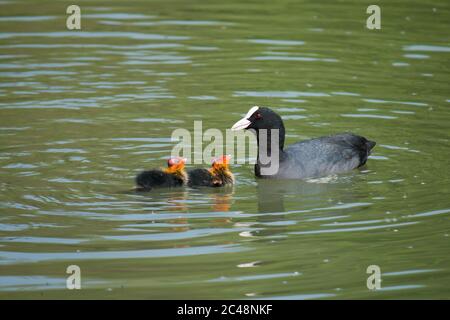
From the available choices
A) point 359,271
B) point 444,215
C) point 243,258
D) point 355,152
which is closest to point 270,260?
point 243,258

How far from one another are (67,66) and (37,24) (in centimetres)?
223

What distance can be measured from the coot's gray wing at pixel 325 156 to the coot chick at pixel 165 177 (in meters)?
1.15

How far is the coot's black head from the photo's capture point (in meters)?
10.3

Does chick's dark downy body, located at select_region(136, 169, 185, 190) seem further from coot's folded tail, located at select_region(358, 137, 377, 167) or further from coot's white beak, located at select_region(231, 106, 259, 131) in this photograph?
coot's folded tail, located at select_region(358, 137, 377, 167)

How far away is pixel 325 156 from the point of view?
10.5 metres

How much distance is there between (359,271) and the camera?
7547 mm

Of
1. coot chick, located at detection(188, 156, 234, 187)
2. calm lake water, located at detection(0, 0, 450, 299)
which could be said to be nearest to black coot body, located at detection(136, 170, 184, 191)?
calm lake water, located at detection(0, 0, 450, 299)

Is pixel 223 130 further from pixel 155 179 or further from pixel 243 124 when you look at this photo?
pixel 155 179

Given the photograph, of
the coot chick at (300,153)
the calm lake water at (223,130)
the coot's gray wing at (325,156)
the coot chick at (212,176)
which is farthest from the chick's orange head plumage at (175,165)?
the coot's gray wing at (325,156)

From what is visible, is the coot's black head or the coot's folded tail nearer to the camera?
the coot's black head

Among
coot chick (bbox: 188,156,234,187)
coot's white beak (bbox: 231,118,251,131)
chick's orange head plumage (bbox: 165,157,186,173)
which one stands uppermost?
coot's white beak (bbox: 231,118,251,131)

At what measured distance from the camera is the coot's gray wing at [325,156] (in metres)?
10.3

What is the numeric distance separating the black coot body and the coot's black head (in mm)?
1100

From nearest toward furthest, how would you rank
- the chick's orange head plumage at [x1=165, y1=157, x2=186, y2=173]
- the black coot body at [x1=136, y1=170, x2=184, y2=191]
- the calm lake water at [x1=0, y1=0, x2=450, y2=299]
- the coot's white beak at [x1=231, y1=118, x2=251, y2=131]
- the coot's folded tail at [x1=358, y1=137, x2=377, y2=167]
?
1. the calm lake water at [x1=0, y1=0, x2=450, y2=299]
2. the black coot body at [x1=136, y1=170, x2=184, y2=191]
3. the chick's orange head plumage at [x1=165, y1=157, x2=186, y2=173]
4. the coot's white beak at [x1=231, y1=118, x2=251, y2=131]
5. the coot's folded tail at [x1=358, y1=137, x2=377, y2=167]
